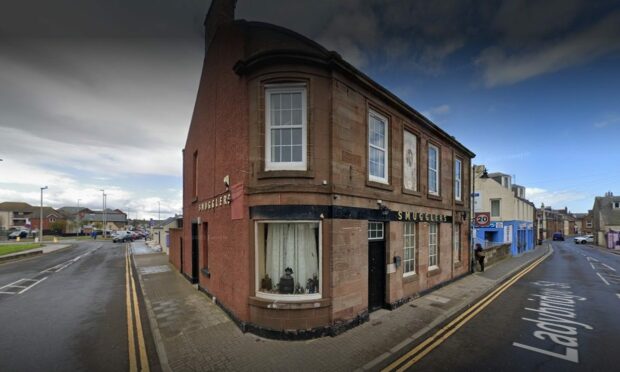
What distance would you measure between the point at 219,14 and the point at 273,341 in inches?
482

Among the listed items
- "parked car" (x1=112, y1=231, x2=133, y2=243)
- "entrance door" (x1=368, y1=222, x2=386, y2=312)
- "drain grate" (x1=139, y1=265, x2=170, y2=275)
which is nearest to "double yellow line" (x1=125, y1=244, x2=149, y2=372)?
"drain grate" (x1=139, y1=265, x2=170, y2=275)

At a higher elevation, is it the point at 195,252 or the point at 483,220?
the point at 483,220

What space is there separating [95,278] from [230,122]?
13357 millimetres

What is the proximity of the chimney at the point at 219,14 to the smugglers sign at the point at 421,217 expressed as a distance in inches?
376

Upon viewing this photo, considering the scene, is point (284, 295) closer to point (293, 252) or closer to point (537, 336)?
point (293, 252)

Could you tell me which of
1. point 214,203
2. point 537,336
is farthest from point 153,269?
point 537,336

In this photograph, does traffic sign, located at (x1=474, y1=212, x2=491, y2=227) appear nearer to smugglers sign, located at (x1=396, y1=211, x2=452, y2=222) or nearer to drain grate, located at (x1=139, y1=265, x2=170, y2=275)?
smugglers sign, located at (x1=396, y1=211, x2=452, y2=222)

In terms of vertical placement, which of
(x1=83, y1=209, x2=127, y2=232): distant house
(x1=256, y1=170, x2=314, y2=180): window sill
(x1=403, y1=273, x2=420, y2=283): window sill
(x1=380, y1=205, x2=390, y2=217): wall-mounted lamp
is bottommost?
(x1=83, y1=209, x2=127, y2=232): distant house

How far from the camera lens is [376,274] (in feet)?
29.9

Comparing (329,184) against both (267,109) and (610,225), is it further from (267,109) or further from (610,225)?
(610,225)

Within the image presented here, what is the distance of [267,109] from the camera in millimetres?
7617

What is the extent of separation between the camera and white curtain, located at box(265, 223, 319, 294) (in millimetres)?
7578

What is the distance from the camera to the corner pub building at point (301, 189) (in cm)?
718

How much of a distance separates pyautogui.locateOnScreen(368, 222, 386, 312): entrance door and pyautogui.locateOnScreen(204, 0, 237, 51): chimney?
9.24 metres
